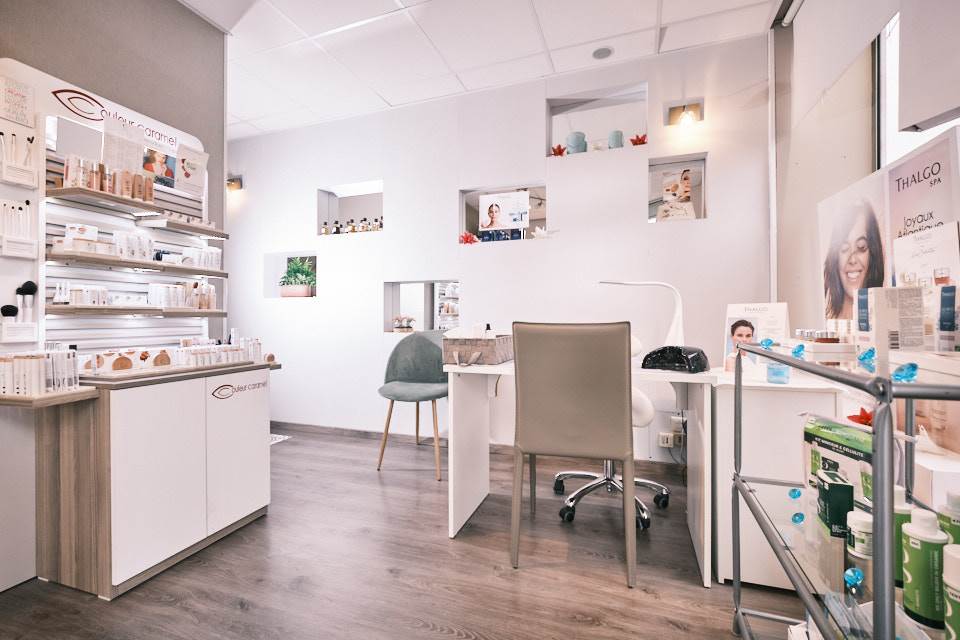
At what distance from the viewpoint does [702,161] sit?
129 inches

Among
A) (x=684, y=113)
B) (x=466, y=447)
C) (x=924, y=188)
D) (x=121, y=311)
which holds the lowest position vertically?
(x=466, y=447)

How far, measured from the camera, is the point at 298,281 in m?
4.40

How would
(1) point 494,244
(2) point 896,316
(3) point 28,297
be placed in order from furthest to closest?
(1) point 494,244
(3) point 28,297
(2) point 896,316

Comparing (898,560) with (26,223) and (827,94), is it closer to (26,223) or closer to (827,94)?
(827,94)

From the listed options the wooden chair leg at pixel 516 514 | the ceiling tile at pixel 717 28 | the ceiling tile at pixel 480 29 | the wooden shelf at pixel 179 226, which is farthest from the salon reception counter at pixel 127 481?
the ceiling tile at pixel 717 28

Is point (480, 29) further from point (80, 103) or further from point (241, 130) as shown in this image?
point (241, 130)

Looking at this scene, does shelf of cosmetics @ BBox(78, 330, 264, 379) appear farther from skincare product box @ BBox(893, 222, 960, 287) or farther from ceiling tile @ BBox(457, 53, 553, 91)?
skincare product box @ BBox(893, 222, 960, 287)

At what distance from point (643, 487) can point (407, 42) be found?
3.42m

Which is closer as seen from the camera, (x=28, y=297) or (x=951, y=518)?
(x=951, y=518)

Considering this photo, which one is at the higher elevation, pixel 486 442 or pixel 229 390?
pixel 229 390

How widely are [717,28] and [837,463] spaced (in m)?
3.08

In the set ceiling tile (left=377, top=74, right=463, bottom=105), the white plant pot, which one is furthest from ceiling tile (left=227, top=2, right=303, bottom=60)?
the white plant pot

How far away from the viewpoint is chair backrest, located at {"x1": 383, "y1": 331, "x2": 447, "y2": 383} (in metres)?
3.55

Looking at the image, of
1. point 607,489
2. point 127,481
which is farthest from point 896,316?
point 127,481
